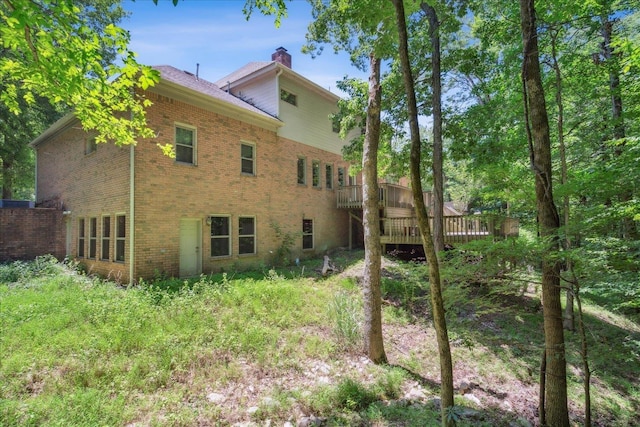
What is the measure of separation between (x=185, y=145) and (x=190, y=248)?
3.31m

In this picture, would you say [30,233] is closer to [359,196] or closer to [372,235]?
[359,196]

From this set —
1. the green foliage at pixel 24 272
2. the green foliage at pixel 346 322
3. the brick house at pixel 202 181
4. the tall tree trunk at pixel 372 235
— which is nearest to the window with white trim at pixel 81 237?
the brick house at pixel 202 181

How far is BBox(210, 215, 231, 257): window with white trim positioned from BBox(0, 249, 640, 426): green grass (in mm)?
A: 2239

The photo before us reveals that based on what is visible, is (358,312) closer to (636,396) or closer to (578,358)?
(578,358)

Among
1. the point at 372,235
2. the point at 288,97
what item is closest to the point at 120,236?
the point at 372,235

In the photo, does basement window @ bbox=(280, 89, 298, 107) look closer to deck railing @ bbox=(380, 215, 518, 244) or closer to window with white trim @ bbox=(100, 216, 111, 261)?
deck railing @ bbox=(380, 215, 518, 244)

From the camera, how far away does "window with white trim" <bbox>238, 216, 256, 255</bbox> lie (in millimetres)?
11383

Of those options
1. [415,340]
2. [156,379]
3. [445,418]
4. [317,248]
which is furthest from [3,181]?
[445,418]

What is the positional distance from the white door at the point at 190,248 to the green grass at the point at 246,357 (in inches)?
55.6

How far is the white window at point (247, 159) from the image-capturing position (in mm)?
11709

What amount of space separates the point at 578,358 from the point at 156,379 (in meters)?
7.75

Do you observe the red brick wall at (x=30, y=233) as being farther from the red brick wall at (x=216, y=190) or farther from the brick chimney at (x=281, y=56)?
the brick chimney at (x=281, y=56)

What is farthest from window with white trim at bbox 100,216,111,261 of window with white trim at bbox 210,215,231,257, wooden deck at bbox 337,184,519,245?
wooden deck at bbox 337,184,519,245

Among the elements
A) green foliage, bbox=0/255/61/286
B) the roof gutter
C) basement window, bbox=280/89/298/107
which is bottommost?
green foliage, bbox=0/255/61/286
